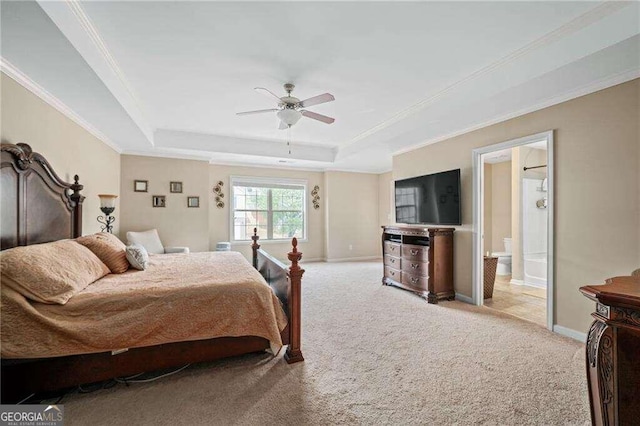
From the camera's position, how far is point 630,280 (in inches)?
49.2

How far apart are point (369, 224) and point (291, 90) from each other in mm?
5069

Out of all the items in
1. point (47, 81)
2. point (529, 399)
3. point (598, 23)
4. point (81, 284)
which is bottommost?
point (529, 399)

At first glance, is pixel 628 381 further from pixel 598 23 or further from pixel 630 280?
pixel 598 23

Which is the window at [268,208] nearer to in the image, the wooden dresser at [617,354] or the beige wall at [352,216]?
the beige wall at [352,216]

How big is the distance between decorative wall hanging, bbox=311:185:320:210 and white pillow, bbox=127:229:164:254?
356 centimetres

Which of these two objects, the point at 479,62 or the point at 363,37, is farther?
the point at 479,62

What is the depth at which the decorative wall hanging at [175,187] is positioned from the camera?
550 centimetres

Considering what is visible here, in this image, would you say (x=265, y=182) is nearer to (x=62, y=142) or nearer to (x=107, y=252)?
(x=62, y=142)

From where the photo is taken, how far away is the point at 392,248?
4.71 m

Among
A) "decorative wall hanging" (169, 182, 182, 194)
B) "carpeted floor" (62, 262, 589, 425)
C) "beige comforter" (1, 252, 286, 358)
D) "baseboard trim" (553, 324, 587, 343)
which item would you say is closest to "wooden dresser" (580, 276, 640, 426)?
"carpeted floor" (62, 262, 589, 425)

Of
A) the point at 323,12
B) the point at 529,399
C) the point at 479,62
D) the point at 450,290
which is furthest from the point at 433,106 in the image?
the point at 529,399

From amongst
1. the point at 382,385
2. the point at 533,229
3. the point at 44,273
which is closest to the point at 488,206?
the point at 533,229

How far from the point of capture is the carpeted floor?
5.57 feet

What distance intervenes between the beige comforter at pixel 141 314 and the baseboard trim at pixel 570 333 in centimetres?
282
